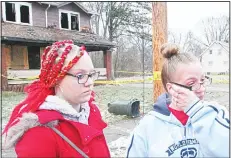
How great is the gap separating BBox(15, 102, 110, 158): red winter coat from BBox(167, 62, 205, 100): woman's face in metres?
0.55

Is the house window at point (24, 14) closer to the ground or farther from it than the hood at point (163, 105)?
farther from it

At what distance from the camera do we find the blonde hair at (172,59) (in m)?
1.82

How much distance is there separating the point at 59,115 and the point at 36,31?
54.7 feet

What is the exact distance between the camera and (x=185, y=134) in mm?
1672

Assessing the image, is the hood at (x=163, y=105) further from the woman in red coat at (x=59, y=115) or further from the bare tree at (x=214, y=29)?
the bare tree at (x=214, y=29)

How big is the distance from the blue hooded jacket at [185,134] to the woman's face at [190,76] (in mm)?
135

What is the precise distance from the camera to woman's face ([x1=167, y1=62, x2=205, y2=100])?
171cm

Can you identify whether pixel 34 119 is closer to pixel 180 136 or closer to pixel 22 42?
pixel 180 136

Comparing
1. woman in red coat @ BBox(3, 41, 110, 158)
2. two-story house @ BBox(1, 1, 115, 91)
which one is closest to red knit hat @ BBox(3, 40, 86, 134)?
woman in red coat @ BBox(3, 41, 110, 158)

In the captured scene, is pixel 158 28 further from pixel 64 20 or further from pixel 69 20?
pixel 69 20

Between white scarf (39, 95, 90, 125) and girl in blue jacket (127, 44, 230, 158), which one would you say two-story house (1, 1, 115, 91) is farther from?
girl in blue jacket (127, 44, 230, 158)

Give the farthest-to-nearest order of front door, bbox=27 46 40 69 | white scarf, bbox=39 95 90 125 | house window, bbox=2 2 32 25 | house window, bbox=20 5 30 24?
1. front door, bbox=27 46 40 69
2. house window, bbox=20 5 30 24
3. house window, bbox=2 2 32 25
4. white scarf, bbox=39 95 90 125

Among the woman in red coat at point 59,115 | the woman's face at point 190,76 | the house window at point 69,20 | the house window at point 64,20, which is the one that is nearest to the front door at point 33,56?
the house window at point 69,20

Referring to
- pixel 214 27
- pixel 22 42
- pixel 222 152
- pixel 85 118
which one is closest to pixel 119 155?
pixel 85 118
